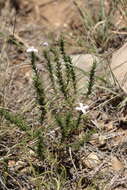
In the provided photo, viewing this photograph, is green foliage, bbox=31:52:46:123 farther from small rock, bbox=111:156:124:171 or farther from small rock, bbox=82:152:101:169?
small rock, bbox=111:156:124:171

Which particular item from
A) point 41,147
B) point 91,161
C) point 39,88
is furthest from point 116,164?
point 39,88

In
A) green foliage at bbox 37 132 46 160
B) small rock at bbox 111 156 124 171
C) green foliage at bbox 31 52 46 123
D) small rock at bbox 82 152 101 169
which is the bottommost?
small rock at bbox 111 156 124 171

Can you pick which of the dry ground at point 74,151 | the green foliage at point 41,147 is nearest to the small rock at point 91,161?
the dry ground at point 74,151

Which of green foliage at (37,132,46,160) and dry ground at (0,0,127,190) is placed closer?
green foliage at (37,132,46,160)

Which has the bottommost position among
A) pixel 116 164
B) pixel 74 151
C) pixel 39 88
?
pixel 116 164

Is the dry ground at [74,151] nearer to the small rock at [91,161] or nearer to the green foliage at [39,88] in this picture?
the small rock at [91,161]

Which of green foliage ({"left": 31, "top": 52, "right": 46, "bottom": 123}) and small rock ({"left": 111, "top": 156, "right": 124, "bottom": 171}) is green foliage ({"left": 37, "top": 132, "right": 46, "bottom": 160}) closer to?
green foliage ({"left": 31, "top": 52, "right": 46, "bottom": 123})

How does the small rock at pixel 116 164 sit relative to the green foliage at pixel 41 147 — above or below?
below

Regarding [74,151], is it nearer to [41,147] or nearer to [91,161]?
[91,161]

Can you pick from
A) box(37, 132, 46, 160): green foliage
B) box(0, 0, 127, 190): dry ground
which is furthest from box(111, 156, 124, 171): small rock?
box(37, 132, 46, 160): green foliage

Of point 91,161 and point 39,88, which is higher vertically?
point 39,88

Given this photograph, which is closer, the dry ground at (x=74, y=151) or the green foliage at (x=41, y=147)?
the green foliage at (x=41, y=147)

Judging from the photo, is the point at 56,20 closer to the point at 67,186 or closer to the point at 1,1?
the point at 1,1

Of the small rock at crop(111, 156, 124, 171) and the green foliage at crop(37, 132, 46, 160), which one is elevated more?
the green foliage at crop(37, 132, 46, 160)
